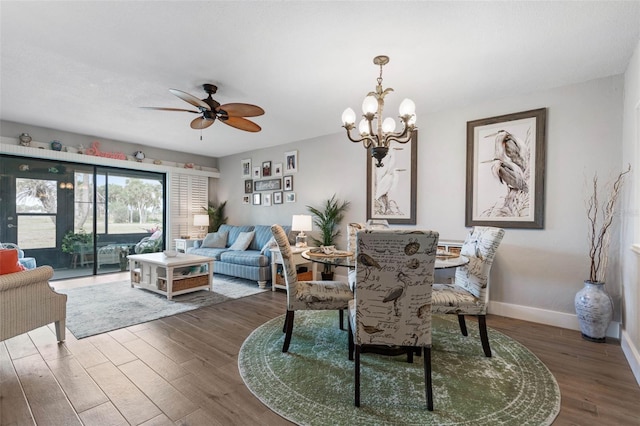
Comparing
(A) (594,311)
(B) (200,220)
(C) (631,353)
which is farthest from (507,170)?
(B) (200,220)

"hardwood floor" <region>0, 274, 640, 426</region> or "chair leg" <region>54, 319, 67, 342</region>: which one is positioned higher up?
"chair leg" <region>54, 319, 67, 342</region>

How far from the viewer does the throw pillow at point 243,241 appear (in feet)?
17.3

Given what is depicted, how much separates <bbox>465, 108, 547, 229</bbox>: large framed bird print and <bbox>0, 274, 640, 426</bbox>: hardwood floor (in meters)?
1.17

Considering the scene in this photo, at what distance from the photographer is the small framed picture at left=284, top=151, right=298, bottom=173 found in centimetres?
546

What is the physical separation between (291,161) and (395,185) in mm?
2163

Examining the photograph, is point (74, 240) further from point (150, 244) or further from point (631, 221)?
point (631, 221)

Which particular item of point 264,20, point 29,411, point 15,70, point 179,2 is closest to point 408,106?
point 264,20

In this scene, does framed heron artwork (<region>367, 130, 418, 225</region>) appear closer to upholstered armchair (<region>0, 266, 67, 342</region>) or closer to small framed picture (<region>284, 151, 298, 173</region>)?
small framed picture (<region>284, 151, 298, 173</region>)

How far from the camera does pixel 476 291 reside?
7.75 ft

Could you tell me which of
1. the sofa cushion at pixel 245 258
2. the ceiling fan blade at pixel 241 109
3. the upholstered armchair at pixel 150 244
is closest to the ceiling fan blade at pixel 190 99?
the ceiling fan blade at pixel 241 109

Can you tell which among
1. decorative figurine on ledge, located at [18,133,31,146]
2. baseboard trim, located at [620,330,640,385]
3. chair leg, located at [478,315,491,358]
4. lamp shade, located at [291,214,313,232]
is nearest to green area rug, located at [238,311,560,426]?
chair leg, located at [478,315,491,358]

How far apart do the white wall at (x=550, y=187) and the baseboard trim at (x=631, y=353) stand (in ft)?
1.00

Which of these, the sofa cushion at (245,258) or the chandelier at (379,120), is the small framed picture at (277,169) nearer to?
→ the sofa cushion at (245,258)

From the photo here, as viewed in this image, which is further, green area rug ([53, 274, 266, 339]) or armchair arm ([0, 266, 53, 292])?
green area rug ([53, 274, 266, 339])
